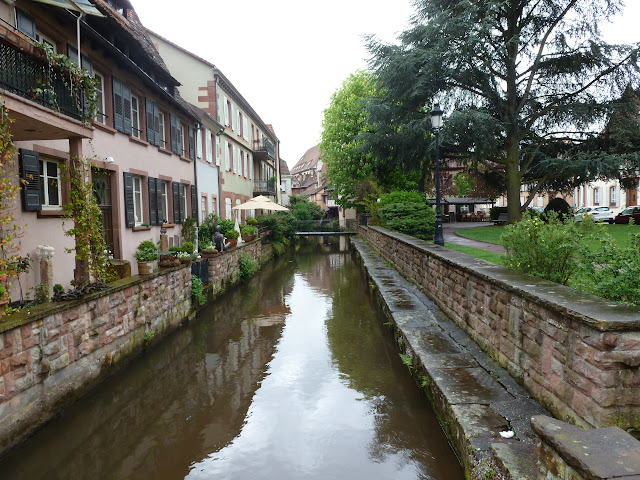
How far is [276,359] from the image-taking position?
7.89 metres

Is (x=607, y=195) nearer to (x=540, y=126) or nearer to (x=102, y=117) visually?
(x=540, y=126)

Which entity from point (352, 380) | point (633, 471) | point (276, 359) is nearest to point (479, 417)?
point (633, 471)

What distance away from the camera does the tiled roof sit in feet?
294

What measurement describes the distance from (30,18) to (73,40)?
1.57 m

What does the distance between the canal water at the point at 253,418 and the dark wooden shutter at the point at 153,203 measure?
4.86 metres

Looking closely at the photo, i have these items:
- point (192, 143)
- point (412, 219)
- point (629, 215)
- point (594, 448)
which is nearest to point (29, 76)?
point (594, 448)

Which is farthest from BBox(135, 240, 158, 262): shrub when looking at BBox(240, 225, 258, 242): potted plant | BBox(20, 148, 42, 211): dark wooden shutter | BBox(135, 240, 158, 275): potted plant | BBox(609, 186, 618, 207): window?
BBox(609, 186, 618, 207): window

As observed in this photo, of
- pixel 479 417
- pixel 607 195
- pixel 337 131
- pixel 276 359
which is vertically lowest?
pixel 276 359

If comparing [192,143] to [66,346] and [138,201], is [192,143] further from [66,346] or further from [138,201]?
[66,346]

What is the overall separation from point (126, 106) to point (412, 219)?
11.1 metres

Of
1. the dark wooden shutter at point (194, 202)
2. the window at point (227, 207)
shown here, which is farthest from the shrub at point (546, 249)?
the window at point (227, 207)

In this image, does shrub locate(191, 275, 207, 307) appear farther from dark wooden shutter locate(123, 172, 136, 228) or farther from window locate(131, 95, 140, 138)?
window locate(131, 95, 140, 138)

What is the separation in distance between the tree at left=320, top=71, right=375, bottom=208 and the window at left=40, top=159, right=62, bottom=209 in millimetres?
24789

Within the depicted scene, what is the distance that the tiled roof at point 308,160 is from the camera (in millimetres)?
89488
